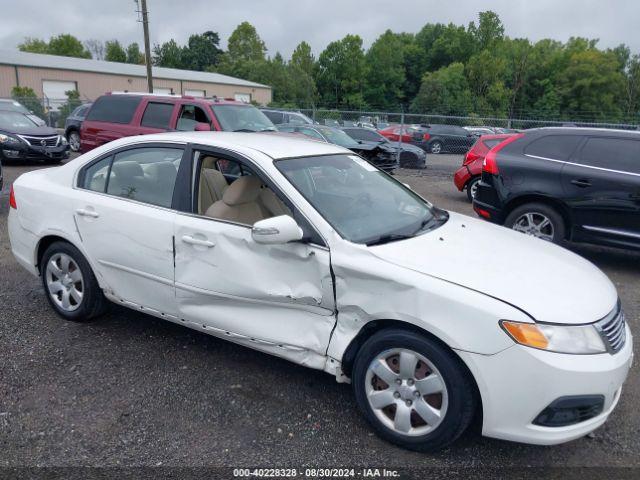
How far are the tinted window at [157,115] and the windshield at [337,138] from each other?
16.2 ft

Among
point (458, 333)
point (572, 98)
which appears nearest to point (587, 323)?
point (458, 333)

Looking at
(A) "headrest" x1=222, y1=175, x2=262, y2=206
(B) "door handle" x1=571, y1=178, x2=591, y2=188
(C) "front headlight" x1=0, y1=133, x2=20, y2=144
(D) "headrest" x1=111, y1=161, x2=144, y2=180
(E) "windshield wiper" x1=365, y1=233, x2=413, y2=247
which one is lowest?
(B) "door handle" x1=571, y1=178, x2=591, y2=188

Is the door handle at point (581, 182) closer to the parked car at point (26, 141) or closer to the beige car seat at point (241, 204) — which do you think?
the beige car seat at point (241, 204)

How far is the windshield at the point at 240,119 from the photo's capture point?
381 inches

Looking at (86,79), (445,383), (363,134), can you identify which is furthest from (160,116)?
(86,79)

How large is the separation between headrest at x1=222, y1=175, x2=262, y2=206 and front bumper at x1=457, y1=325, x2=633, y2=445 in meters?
1.83

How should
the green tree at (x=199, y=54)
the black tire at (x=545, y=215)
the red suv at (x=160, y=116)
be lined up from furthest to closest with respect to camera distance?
the green tree at (x=199, y=54), the red suv at (x=160, y=116), the black tire at (x=545, y=215)

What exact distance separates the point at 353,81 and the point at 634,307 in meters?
70.7

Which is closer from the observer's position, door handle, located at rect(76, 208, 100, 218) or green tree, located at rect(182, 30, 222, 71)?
door handle, located at rect(76, 208, 100, 218)

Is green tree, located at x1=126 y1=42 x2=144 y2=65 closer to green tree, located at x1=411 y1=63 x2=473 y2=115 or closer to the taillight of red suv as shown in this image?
green tree, located at x1=411 y1=63 x2=473 y2=115

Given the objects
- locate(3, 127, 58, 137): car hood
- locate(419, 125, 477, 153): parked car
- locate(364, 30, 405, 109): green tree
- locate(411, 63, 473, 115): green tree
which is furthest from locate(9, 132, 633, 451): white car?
locate(364, 30, 405, 109): green tree

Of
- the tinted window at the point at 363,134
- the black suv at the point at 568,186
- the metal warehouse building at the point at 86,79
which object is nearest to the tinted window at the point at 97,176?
the black suv at the point at 568,186

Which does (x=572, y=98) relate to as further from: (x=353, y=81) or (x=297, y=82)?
(x=297, y=82)

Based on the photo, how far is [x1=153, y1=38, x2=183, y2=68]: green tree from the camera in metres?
86.0
